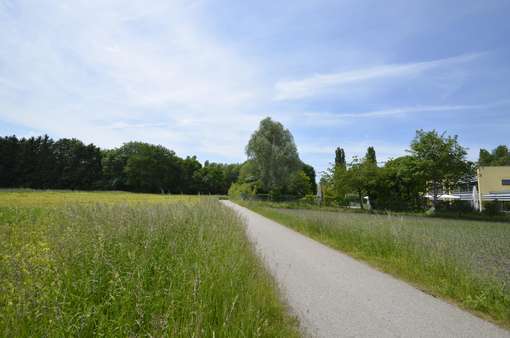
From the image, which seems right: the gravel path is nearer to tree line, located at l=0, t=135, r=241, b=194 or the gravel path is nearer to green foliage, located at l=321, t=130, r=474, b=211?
green foliage, located at l=321, t=130, r=474, b=211

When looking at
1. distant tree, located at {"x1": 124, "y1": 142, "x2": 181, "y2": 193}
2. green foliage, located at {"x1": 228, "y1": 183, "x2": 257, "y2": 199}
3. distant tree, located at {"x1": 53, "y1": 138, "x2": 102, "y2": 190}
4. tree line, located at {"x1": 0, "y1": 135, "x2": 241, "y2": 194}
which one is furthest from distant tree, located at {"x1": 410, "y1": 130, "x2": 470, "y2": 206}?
distant tree, located at {"x1": 53, "y1": 138, "x2": 102, "y2": 190}

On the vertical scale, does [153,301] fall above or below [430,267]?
above

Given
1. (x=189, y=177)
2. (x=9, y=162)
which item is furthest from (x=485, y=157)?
(x=9, y=162)

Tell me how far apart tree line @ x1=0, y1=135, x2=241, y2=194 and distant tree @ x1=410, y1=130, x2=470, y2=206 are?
4975 cm

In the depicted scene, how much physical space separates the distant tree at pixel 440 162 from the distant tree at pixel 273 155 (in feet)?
66.1

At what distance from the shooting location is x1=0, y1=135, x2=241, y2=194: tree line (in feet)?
214

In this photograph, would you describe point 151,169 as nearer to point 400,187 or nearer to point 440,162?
point 400,187

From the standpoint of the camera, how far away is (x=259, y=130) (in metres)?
48.2

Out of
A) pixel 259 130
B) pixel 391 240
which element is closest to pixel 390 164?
pixel 259 130

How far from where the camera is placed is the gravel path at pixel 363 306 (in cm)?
368

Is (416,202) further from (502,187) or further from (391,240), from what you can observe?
(391,240)

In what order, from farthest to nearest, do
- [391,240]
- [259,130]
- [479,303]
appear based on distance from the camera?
[259,130] → [391,240] → [479,303]

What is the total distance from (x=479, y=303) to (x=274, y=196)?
41.8m

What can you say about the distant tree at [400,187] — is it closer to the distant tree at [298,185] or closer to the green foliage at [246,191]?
the distant tree at [298,185]
